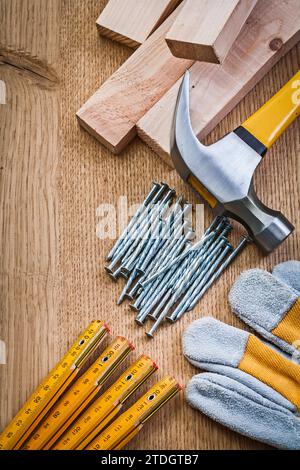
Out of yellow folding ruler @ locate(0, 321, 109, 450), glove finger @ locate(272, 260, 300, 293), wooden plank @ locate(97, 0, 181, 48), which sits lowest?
yellow folding ruler @ locate(0, 321, 109, 450)

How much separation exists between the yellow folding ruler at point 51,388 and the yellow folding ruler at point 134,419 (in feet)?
0.42

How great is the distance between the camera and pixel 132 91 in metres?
1.63

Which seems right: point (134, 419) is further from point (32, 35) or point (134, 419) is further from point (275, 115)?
point (32, 35)

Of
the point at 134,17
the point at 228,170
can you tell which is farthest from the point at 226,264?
the point at 134,17

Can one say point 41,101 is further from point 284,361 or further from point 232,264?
point 284,361

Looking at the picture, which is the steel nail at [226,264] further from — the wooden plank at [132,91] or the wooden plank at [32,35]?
the wooden plank at [32,35]

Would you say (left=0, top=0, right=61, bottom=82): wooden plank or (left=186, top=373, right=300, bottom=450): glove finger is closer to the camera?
(left=186, top=373, right=300, bottom=450): glove finger

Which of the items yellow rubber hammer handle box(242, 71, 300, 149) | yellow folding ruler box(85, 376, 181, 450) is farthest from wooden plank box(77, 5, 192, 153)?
yellow folding ruler box(85, 376, 181, 450)

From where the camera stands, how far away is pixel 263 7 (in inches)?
63.8

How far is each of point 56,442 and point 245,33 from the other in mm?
1005

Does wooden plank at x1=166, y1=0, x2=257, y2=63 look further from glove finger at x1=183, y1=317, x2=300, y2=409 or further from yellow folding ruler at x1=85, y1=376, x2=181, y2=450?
yellow folding ruler at x1=85, y1=376, x2=181, y2=450

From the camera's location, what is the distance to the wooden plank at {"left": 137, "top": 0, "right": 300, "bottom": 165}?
5.21ft

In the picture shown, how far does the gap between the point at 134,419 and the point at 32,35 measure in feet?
3.12

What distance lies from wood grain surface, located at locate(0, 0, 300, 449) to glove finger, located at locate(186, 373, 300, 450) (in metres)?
0.05
